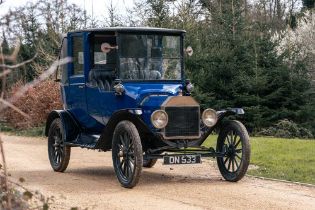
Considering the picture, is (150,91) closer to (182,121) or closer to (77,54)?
(182,121)

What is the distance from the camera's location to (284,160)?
13500 mm

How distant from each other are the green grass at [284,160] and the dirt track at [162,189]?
2.42 feet

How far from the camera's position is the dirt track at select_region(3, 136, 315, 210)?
8625mm

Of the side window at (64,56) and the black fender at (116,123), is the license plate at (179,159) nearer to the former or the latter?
the black fender at (116,123)

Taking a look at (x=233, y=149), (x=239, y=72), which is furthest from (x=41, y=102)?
(x=233, y=149)

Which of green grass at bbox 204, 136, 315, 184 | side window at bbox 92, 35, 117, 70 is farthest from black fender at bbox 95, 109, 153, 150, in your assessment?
green grass at bbox 204, 136, 315, 184

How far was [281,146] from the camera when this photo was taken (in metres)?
15.9

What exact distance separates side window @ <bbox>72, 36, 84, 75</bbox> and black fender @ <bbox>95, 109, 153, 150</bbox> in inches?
65.4

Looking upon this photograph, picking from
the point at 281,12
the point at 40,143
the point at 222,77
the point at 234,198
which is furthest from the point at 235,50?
the point at 281,12

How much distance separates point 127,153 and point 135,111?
653 mm

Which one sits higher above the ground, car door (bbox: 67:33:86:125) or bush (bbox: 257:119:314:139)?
car door (bbox: 67:33:86:125)

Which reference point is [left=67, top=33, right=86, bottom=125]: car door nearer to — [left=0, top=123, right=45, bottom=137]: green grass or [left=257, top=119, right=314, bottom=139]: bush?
[left=0, top=123, right=45, bottom=137]: green grass

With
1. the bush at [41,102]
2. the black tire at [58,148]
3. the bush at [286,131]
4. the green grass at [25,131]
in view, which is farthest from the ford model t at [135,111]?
the bush at [41,102]

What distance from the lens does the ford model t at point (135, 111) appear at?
10320mm
